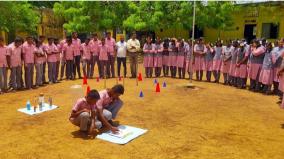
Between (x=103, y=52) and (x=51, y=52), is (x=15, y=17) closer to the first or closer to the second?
(x=103, y=52)

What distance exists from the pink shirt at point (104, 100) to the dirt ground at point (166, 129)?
0.81m

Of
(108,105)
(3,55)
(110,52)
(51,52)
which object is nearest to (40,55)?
(51,52)

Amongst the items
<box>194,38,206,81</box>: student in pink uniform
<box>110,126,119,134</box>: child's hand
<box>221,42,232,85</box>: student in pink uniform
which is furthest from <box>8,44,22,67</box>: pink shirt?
<box>221,42,232,85</box>: student in pink uniform

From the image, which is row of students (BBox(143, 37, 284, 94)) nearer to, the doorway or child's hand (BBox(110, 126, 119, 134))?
child's hand (BBox(110, 126, 119, 134))

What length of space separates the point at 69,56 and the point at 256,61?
7789 mm

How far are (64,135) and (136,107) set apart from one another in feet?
9.67

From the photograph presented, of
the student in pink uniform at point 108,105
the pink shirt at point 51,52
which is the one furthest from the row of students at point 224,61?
the student in pink uniform at point 108,105

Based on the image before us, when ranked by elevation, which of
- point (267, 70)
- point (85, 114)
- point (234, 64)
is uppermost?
point (234, 64)

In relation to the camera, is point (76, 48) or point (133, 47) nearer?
point (76, 48)

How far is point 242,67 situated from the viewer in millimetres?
12789

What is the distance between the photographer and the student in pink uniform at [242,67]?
12.7m

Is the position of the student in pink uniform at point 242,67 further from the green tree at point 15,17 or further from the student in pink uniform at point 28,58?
the green tree at point 15,17

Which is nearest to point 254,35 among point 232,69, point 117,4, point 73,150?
point 117,4

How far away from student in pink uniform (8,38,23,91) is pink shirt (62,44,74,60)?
2660mm
